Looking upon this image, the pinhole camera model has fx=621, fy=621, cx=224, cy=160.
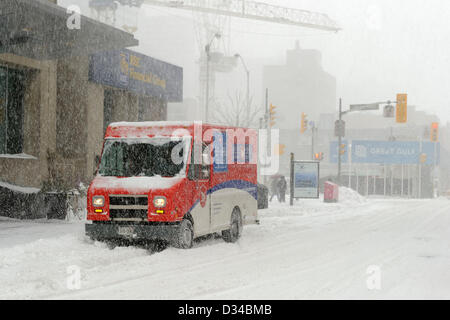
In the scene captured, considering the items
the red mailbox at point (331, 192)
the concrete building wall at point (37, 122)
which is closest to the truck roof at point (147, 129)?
the concrete building wall at point (37, 122)

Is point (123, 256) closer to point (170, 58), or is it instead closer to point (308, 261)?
point (308, 261)

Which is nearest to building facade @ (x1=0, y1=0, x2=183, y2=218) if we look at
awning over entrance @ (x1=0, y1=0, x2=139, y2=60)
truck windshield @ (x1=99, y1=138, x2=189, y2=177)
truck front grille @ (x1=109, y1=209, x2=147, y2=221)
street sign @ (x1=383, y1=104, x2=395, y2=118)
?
awning over entrance @ (x1=0, y1=0, x2=139, y2=60)

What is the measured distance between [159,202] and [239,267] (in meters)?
2.24

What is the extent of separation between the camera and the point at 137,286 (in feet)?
28.5

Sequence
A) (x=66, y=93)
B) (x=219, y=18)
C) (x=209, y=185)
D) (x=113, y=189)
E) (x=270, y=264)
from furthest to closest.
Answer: (x=219, y=18) < (x=66, y=93) < (x=209, y=185) < (x=113, y=189) < (x=270, y=264)

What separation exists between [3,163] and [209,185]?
430 inches

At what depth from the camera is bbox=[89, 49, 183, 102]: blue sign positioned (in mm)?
27188

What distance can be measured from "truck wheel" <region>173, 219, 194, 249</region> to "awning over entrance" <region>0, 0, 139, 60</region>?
7.38 metres

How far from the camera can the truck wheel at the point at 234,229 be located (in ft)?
47.6

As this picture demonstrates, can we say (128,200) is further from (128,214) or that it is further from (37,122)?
(37,122)

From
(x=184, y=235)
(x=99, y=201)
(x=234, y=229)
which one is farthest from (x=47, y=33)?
(x=184, y=235)

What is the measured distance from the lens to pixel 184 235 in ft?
40.0

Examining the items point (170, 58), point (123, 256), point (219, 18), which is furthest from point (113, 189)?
point (170, 58)

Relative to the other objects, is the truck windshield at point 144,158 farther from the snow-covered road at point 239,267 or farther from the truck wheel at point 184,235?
the snow-covered road at point 239,267
